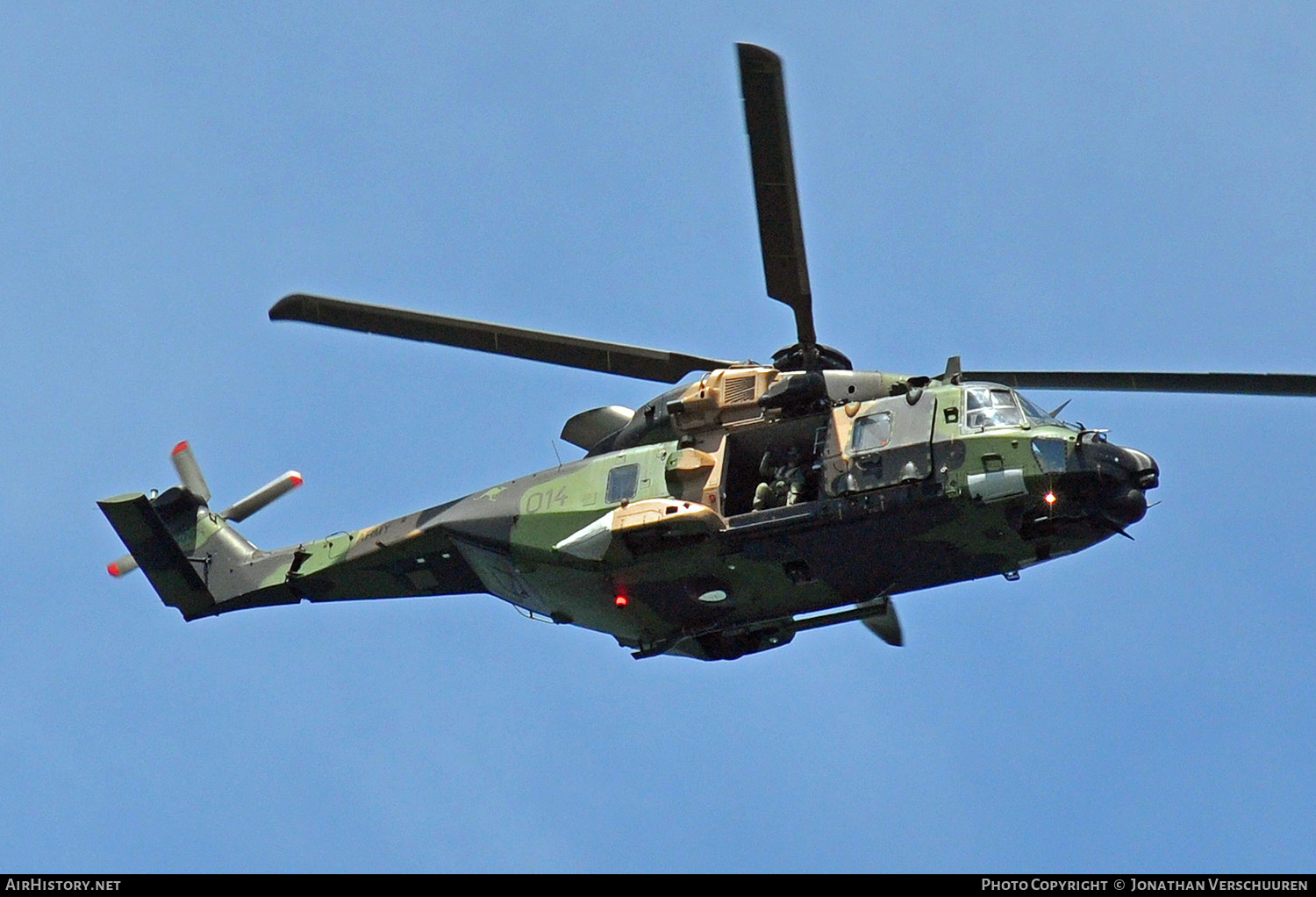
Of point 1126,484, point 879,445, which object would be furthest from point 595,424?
point 1126,484

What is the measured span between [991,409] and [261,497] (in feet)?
46.2

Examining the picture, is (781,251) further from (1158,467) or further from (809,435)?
(1158,467)

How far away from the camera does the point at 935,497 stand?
79.7ft

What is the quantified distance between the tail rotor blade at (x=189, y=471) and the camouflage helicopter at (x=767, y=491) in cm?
486

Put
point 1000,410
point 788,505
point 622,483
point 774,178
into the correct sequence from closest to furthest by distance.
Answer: point 774,178 → point 1000,410 → point 788,505 → point 622,483

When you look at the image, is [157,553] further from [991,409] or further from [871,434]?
[991,409]

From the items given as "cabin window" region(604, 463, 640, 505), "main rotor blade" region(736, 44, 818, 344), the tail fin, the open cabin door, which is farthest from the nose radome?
the tail fin

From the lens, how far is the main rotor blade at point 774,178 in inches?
877

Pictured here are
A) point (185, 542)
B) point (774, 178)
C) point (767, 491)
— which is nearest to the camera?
point (774, 178)

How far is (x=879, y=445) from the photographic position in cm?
2495

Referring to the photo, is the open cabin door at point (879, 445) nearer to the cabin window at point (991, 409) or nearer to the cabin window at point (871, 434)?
the cabin window at point (871, 434)

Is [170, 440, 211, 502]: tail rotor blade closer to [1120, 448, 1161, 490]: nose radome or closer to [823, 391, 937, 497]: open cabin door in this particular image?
[823, 391, 937, 497]: open cabin door

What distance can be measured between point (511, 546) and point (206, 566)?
7.02 m
